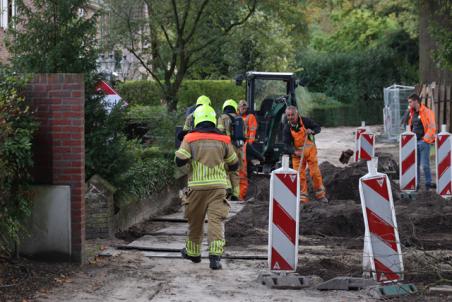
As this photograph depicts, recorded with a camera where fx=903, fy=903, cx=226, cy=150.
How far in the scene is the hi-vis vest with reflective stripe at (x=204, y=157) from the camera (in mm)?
9773

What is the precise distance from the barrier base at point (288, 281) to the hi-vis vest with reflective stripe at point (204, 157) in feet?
4.58

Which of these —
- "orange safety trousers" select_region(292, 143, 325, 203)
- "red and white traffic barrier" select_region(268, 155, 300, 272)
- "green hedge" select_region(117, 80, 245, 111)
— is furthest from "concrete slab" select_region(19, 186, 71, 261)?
"green hedge" select_region(117, 80, 245, 111)

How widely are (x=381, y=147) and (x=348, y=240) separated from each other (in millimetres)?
20063

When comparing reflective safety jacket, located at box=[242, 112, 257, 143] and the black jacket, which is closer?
the black jacket

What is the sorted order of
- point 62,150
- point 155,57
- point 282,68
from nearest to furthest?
point 62,150 < point 155,57 < point 282,68

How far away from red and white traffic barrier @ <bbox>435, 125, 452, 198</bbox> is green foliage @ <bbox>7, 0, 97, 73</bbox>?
23.7 ft

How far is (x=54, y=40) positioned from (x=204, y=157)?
9.73 feet

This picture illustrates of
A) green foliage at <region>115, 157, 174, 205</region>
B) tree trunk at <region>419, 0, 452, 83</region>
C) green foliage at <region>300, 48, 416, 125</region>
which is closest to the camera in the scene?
green foliage at <region>115, 157, 174, 205</region>

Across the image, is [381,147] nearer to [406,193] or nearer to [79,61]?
[406,193]

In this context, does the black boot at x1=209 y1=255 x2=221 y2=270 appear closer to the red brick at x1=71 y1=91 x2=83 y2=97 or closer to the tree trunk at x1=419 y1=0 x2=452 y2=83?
the red brick at x1=71 y1=91 x2=83 y2=97

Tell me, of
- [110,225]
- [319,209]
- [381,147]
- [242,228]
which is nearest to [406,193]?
[319,209]

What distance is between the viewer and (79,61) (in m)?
11.4

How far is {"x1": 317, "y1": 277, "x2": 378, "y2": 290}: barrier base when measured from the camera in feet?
27.8

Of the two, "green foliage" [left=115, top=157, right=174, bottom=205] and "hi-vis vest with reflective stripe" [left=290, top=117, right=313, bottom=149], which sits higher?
"hi-vis vest with reflective stripe" [left=290, top=117, right=313, bottom=149]
